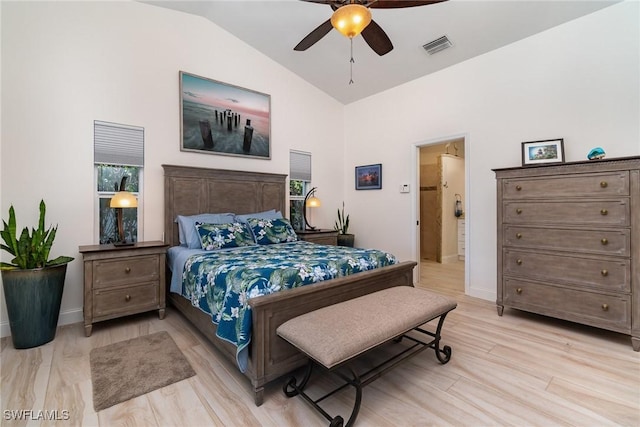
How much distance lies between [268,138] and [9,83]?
9.12ft

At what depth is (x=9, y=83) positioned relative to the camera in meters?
2.76

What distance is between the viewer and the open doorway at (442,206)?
6.42m

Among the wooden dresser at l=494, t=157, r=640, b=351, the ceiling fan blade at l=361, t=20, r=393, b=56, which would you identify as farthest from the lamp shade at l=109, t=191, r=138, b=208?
the wooden dresser at l=494, t=157, r=640, b=351

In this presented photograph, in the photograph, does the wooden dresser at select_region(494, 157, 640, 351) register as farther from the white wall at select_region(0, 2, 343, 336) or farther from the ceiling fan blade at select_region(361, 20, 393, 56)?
the white wall at select_region(0, 2, 343, 336)

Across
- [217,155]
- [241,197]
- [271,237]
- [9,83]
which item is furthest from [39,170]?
[271,237]

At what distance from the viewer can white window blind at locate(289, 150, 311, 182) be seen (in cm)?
488

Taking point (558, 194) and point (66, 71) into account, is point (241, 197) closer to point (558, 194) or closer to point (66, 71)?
point (66, 71)

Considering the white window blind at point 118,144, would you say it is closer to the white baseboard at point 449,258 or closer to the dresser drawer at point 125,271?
the dresser drawer at point 125,271

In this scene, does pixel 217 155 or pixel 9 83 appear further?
pixel 217 155

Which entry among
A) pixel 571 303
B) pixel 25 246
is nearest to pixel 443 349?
pixel 571 303

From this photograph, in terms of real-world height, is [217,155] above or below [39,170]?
above

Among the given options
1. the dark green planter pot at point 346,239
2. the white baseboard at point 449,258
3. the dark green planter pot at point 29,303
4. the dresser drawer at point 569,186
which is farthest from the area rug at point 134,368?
the white baseboard at point 449,258

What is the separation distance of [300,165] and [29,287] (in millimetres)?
3595

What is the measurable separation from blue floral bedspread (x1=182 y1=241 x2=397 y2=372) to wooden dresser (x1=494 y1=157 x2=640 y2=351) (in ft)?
4.66
